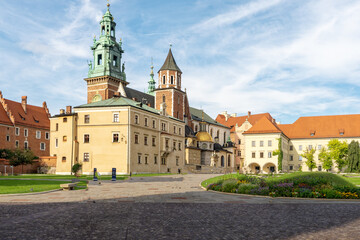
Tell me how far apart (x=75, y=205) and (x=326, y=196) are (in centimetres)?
1160

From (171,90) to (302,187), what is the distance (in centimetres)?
Result: 6240

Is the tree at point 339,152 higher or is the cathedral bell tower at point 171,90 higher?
the cathedral bell tower at point 171,90

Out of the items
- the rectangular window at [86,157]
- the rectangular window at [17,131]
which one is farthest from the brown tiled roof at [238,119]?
the rectangular window at [86,157]

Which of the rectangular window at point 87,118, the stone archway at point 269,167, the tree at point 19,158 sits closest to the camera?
the tree at point 19,158

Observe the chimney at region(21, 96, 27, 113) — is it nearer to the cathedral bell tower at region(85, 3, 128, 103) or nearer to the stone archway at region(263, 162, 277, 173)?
the cathedral bell tower at region(85, 3, 128, 103)

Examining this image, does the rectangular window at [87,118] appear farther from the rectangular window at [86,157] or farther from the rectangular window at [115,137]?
the rectangular window at [86,157]

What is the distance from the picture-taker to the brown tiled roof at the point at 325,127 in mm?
87125

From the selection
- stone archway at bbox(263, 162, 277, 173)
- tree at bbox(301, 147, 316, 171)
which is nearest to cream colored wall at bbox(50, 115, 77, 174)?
stone archway at bbox(263, 162, 277, 173)

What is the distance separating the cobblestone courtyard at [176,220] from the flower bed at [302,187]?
7.81 feet

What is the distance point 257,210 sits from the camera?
12883 mm

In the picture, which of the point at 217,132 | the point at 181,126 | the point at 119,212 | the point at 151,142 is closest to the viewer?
the point at 119,212

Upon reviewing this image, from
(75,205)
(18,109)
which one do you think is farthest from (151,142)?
(75,205)

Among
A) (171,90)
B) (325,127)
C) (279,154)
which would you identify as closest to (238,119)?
(325,127)

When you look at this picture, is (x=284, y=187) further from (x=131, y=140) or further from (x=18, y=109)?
(x=18, y=109)
